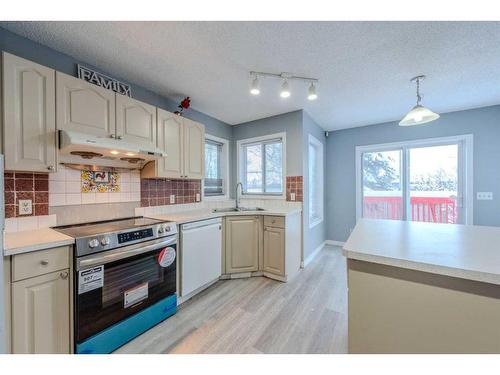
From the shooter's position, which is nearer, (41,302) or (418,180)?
(41,302)

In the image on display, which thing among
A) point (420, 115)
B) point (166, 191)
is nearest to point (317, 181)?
point (420, 115)

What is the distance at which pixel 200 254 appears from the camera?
7.25 ft

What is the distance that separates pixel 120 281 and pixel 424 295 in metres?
1.84

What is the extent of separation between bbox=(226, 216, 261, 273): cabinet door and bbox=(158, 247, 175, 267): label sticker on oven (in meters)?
0.83

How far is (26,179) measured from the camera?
4.99 ft

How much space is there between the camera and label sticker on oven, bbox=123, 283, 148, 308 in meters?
1.54

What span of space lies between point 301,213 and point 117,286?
228 centimetres

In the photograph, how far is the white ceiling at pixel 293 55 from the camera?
1.42m

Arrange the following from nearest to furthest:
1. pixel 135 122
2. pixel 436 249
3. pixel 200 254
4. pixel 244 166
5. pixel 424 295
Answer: pixel 424 295
pixel 436 249
pixel 135 122
pixel 200 254
pixel 244 166

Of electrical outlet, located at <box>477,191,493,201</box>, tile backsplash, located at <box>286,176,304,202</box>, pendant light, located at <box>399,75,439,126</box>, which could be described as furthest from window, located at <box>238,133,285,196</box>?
electrical outlet, located at <box>477,191,493,201</box>

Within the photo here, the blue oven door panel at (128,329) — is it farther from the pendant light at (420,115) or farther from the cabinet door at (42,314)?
the pendant light at (420,115)

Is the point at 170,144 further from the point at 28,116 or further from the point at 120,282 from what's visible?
the point at 120,282

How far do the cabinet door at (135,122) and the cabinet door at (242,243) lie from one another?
1298mm

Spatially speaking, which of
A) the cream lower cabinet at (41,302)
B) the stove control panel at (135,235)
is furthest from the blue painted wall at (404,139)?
the cream lower cabinet at (41,302)
